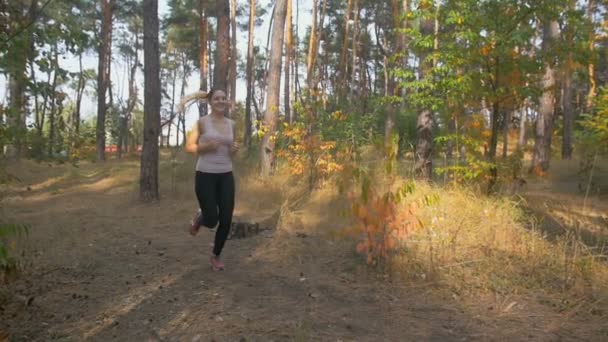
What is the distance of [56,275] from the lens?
4527 millimetres

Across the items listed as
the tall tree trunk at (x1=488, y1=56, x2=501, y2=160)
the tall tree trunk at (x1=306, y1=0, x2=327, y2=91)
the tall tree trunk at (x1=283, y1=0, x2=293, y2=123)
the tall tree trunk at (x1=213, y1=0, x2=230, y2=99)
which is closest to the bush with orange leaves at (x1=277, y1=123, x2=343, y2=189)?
the tall tree trunk at (x1=213, y1=0, x2=230, y2=99)

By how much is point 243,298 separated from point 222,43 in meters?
8.49

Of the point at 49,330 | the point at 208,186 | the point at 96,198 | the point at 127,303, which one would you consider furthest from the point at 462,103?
the point at 96,198

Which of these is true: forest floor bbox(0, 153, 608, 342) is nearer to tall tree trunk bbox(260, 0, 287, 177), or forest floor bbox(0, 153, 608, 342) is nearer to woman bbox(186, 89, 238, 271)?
woman bbox(186, 89, 238, 271)

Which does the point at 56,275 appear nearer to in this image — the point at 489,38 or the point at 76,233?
the point at 76,233

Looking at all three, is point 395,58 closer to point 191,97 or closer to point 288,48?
point 191,97

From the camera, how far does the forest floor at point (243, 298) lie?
10.4ft

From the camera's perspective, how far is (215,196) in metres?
4.35

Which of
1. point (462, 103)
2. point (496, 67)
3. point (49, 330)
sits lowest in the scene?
point (49, 330)

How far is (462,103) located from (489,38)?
4.26 ft

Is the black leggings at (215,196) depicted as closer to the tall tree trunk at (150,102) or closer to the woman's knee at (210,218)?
the woman's knee at (210,218)

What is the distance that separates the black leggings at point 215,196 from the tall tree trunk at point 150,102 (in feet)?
17.0

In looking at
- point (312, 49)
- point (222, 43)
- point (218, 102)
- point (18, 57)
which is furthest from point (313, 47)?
point (18, 57)

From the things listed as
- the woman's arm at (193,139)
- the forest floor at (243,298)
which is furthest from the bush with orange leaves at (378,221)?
the woman's arm at (193,139)
